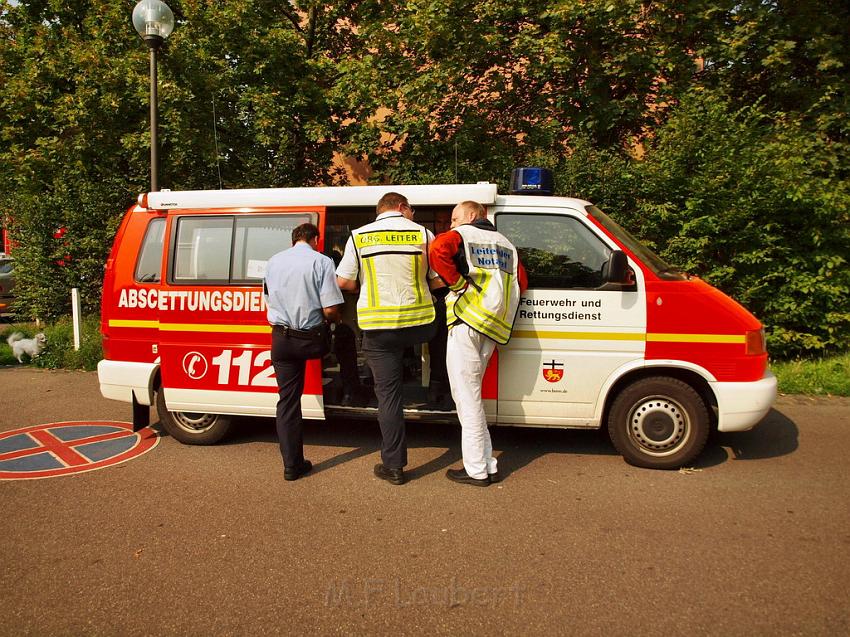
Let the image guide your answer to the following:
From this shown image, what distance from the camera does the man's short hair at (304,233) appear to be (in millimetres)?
4867

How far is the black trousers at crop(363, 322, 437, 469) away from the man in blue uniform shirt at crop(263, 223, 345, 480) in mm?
386

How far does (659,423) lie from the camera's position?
493cm

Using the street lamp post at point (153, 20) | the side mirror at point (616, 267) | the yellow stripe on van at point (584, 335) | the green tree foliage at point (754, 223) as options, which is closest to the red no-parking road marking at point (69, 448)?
the street lamp post at point (153, 20)

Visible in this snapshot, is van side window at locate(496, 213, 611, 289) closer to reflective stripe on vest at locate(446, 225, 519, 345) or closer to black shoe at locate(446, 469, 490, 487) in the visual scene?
reflective stripe on vest at locate(446, 225, 519, 345)

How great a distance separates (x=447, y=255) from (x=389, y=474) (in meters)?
1.66

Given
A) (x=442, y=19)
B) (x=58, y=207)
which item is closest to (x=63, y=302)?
(x=58, y=207)

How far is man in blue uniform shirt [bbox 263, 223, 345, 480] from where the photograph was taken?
15.5 ft

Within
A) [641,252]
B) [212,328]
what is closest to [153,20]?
[212,328]

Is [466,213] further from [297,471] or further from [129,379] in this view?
[129,379]

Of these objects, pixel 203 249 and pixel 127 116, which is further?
pixel 127 116

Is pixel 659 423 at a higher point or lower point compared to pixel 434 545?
higher

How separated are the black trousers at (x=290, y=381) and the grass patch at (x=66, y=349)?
5.64 m

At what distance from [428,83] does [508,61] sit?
5.31 feet

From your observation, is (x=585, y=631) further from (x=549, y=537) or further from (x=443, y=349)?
(x=443, y=349)
